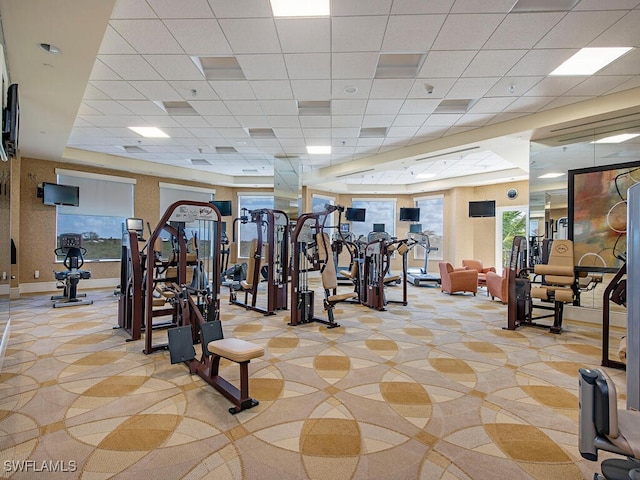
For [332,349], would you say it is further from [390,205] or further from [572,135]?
[390,205]

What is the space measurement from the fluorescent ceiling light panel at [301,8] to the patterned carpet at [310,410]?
3683mm

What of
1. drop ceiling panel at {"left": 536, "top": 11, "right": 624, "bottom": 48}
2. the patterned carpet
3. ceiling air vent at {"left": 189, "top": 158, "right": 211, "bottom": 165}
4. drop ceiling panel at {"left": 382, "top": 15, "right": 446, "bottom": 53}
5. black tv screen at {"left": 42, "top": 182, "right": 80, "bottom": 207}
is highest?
drop ceiling panel at {"left": 382, "top": 15, "right": 446, "bottom": 53}

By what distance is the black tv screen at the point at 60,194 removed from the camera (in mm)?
7734

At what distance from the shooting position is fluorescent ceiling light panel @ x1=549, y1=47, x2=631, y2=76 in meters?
3.88

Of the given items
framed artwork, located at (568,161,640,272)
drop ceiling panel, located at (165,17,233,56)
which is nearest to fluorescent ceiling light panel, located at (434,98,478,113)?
framed artwork, located at (568,161,640,272)

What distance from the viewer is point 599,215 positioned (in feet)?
17.0

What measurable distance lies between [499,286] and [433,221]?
6223 millimetres

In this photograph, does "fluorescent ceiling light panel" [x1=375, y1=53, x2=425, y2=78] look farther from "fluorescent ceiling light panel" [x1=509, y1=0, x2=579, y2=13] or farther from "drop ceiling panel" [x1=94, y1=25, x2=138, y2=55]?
"drop ceiling panel" [x1=94, y1=25, x2=138, y2=55]

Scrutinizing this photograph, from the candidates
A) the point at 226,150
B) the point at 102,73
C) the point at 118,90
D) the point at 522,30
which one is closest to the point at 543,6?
the point at 522,30

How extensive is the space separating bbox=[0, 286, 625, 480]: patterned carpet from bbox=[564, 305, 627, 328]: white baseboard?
116 centimetres

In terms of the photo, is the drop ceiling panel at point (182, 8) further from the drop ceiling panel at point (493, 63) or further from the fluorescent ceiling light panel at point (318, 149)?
the fluorescent ceiling light panel at point (318, 149)

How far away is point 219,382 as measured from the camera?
9.17 ft

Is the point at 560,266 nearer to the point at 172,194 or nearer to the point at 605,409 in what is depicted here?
the point at 605,409

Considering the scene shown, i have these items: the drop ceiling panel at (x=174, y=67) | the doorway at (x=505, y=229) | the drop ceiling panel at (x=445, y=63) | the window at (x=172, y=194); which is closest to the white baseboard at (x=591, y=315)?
the drop ceiling panel at (x=445, y=63)
